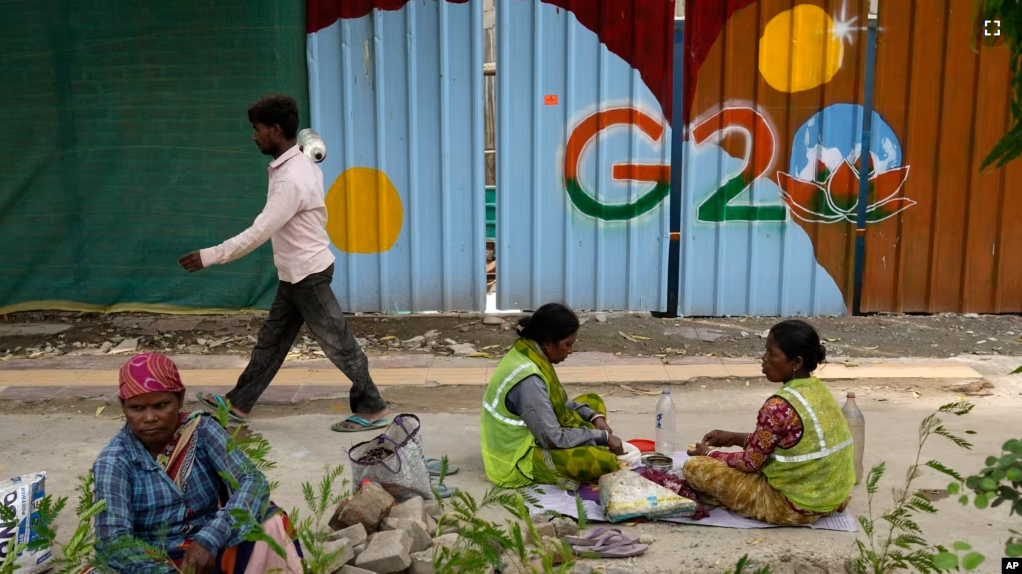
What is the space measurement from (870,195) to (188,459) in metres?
6.19

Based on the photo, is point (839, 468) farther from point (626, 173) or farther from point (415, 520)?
point (626, 173)

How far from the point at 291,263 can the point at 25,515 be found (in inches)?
78.7

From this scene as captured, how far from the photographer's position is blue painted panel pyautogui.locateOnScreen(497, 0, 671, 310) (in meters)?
7.37

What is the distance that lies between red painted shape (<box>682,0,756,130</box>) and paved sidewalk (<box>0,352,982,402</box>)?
2.41 metres

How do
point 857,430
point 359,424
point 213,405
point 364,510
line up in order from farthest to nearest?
point 213,405, point 359,424, point 857,430, point 364,510

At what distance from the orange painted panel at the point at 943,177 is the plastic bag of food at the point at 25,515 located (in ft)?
20.8

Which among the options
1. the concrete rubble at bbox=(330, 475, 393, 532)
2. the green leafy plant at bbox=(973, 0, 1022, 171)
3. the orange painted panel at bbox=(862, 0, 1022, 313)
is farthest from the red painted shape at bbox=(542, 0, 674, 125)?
the green leafy plant at bbox=(973, 0, 1022, 171)

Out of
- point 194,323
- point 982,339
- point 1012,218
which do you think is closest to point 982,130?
point 1012,218

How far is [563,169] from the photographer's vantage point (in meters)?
7.52

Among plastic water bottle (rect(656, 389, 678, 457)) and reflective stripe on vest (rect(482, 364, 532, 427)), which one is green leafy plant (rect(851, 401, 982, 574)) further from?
reflective stripe on vest (rect(482, 364, 532, 427))

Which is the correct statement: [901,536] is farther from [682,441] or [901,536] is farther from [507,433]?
[682,441]

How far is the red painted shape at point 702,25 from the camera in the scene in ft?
24.1

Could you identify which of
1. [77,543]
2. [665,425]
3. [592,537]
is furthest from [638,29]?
[77,543]

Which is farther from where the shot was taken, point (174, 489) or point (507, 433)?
point (507, 433)
